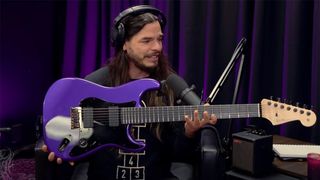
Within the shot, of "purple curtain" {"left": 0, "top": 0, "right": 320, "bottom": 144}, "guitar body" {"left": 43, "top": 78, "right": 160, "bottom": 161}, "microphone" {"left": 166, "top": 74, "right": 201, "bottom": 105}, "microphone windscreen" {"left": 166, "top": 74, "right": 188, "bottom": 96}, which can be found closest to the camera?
"guitar body" {"left": 43, "top": 78, "right": 160, "bottom": 161}

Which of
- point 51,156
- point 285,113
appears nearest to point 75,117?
point 51,156

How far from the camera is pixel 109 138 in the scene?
1422mm

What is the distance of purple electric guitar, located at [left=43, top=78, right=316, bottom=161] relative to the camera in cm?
140

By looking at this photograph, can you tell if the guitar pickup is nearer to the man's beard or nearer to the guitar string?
the guitar string

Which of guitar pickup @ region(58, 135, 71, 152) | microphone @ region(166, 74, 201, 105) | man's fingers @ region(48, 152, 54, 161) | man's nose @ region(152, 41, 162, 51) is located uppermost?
man's nose @ region(152, 41, 162, 51)

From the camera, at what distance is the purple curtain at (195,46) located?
2.01 meters

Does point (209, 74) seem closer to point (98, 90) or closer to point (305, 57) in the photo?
point (305, 57)

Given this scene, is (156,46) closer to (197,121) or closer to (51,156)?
(197,121)

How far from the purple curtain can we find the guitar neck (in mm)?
323

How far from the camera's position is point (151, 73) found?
5.46 feet

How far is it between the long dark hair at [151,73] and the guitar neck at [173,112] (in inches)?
4.6

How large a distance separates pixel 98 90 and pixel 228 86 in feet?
3.37

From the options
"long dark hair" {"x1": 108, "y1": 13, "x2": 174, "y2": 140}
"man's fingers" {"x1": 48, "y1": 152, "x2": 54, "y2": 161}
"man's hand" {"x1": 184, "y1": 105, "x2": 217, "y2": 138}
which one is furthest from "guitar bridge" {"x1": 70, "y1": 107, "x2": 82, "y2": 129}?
"man's hand" {"x1": 184, "y1": 105, "x2": 217, "y2": 138}

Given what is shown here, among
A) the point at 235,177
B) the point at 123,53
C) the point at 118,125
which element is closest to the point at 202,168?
the point at 235,177
